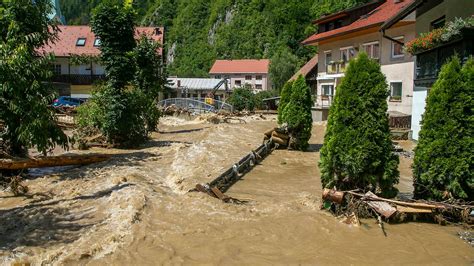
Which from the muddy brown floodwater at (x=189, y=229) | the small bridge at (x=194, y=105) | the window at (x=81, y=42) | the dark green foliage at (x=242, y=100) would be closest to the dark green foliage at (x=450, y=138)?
the muddy brown floodwater at (x=189, y=229)

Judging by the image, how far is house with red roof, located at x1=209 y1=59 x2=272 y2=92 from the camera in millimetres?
87750

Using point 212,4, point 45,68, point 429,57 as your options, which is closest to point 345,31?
point 429,57

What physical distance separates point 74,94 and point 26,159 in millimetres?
36933

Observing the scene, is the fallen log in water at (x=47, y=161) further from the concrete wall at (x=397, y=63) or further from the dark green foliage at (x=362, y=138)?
the concrete wall at (x=397, y=63)

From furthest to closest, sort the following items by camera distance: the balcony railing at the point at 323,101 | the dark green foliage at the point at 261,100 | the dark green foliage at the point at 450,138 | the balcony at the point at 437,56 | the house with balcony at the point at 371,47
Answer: the dark green foliage at the point at 261,100 < the balcony railing at the point at 323,101 < the house with balcony at the point at 371,47 < the balcony at the point at 437,56 < the dark green foliage at the point at 450,138

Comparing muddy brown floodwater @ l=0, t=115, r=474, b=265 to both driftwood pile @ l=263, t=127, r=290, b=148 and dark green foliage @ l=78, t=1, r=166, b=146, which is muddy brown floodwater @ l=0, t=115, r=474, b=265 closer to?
driftwood pile @ l=263, t=127, r=290, b=148

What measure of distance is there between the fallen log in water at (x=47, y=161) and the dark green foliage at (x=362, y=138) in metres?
7.73

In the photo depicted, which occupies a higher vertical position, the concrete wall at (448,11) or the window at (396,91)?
the concrete wall at (448,11)

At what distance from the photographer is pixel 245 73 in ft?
291

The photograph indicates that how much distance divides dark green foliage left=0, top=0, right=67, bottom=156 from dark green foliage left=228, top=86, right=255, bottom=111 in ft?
118

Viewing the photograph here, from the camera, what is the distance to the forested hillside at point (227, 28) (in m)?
93.9

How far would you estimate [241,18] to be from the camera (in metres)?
109

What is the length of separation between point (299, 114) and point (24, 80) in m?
9.11

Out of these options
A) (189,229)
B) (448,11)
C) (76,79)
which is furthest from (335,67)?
(189,229)
